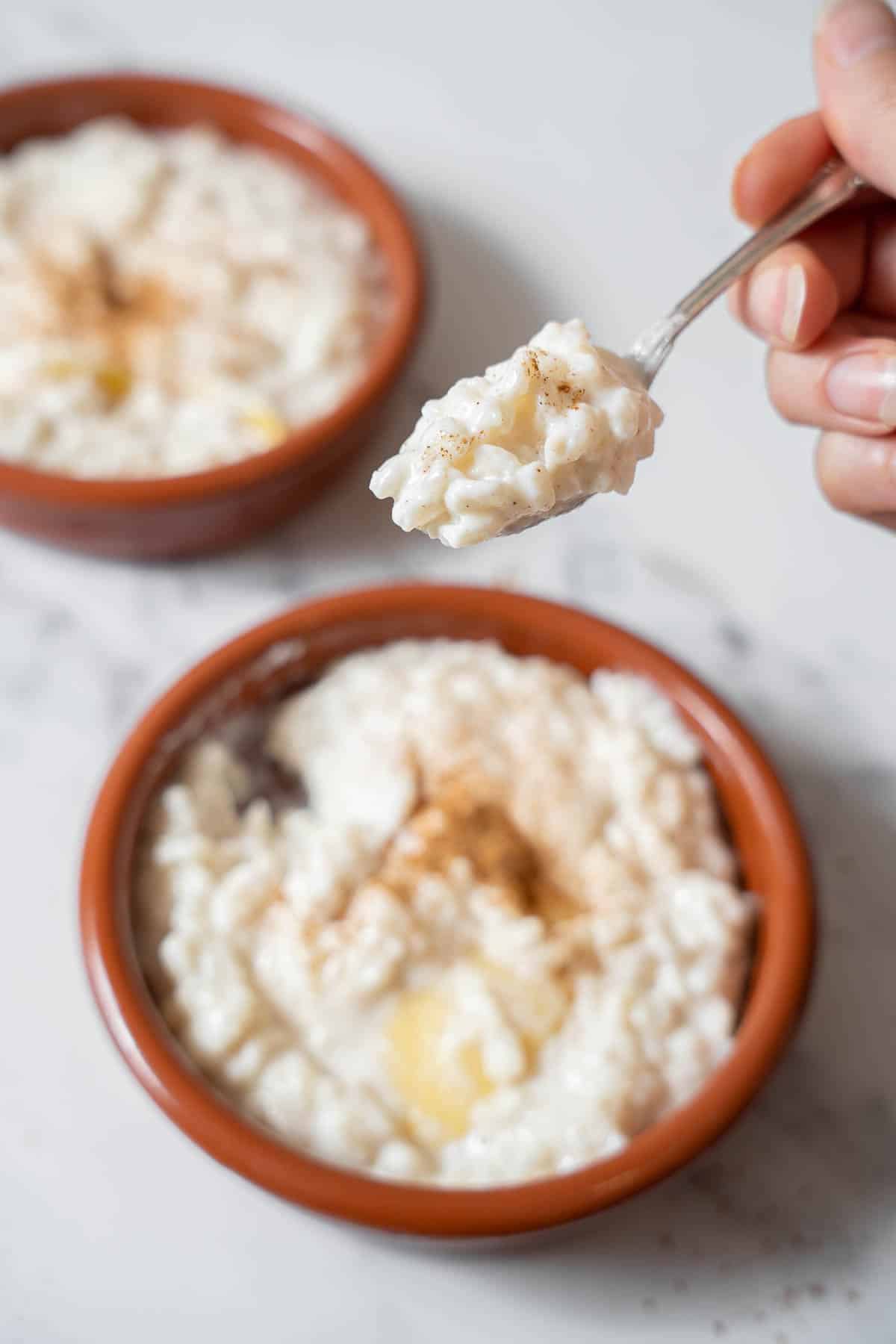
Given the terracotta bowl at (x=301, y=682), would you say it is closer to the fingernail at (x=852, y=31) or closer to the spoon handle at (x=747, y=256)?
the spoon handle at (x=747, y=256)

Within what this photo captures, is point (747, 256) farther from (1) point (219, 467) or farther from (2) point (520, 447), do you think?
(1) point (219, 467)

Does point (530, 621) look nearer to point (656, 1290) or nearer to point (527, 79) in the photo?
point (656, 1290)

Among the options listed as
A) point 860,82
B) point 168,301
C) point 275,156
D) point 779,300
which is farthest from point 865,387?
point 275,156

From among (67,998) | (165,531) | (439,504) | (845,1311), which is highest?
(439,504)

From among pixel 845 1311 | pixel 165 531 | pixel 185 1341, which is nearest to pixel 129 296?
pixel 165 531

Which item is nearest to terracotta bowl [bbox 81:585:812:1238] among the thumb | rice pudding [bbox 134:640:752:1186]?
rice pudding [bbox 134:640:752:1186]

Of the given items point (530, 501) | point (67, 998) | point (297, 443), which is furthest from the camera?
Result: point (297, 443)

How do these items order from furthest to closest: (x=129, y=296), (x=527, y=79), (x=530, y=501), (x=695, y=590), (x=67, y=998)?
(x=527, y=79), (x=129, y=296), (x=695, y=590), (x=67, y=998), (x=530, y=501)
